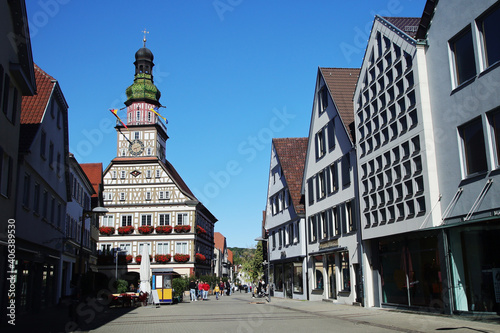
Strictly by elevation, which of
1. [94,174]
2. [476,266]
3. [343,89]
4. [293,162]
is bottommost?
[476,266]

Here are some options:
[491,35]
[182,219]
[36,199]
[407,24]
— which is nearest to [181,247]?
[182,219]

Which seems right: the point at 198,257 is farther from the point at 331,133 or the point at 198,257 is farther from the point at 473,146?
the point at 473,146

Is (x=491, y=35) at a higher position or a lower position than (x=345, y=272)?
higher

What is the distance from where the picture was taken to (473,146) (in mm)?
A: 16859

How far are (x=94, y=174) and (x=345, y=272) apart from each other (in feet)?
104

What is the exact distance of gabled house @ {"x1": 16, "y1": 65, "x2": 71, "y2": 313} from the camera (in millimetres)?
21797

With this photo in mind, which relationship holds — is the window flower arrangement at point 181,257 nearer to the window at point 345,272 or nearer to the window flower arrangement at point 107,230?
the window flower arrangement at point 107,230

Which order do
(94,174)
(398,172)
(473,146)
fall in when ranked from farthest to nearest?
(94,174) < (398,172) < (473,146)

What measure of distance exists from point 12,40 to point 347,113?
17.6m

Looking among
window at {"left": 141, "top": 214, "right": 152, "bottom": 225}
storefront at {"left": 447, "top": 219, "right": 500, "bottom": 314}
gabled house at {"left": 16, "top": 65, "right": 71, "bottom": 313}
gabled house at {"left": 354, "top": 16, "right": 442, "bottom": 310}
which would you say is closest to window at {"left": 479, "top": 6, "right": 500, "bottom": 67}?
gabled house at {"left": 354, "top": 16, "right": 442, "bottom": 310}

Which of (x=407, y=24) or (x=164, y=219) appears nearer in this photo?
(x=407, y=24)

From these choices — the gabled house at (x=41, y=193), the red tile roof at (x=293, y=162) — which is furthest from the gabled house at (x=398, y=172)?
the gabled house at (x=41, y=193)

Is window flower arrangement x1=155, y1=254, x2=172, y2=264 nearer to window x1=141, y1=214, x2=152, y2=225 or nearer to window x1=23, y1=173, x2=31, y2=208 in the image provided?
window x1=141, y1=214, x2=152, y2=225

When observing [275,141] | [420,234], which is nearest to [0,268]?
[420,234]
